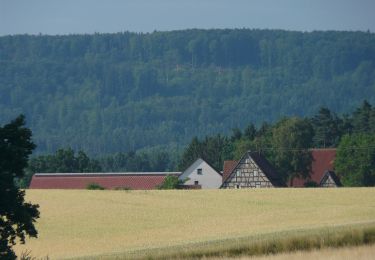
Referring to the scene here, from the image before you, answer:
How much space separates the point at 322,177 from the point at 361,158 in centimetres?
1007

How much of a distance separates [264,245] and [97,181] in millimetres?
81585

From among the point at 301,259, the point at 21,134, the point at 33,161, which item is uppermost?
the point at 33,161

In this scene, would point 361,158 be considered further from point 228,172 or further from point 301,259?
point 301,259

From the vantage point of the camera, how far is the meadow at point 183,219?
38925mm

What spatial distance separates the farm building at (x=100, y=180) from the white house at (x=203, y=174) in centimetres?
947

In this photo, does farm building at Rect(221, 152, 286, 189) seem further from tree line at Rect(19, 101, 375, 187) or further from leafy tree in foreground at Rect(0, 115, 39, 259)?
leafy tree in foreground at Rect(0, 115, 39, 259)

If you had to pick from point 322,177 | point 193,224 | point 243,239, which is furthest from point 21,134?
point 322,177

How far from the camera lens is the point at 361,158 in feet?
359

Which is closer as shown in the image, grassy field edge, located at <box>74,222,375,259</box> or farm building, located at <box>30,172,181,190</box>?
grassy field edge, located at <box>74,222,375,259</box>

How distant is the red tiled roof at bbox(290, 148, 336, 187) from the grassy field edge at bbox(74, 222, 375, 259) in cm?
8533

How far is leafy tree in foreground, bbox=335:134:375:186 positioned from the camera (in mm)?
108562

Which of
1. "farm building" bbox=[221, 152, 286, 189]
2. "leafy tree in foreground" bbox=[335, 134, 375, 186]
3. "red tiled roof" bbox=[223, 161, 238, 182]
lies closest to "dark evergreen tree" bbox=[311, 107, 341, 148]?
"red tiled roof" bbox=[223, 161, 238, 182]

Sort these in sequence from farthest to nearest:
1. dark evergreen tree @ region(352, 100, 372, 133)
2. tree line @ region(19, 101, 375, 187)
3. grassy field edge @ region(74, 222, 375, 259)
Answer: dark evergreen tree @ region(352, 100, 372, 133)
tree line @ region(19, 101, 375, 187)
grassy field edge @ region(74, 222, 375, 259)

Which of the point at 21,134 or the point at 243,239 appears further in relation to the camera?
the point at 243,239
